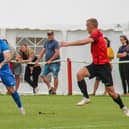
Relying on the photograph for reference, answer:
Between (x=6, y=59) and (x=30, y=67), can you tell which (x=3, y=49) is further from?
(x=30, y=67)

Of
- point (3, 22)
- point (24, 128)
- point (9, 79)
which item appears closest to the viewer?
point (24, 128)

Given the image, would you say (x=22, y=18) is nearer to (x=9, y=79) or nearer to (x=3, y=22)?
(x=3, y=22)

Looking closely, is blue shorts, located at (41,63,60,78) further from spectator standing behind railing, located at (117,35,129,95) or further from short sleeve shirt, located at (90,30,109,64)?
short sleeve shirt, located at (90,30,109,64)

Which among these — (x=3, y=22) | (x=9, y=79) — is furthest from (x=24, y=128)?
(x=3, y=22)

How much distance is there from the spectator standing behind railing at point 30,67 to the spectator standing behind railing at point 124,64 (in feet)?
7.99

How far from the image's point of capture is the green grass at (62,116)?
11.4 meters

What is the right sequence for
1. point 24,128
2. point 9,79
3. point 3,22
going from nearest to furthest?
1. point 24,128
2. point 9,79
3. point 3,22

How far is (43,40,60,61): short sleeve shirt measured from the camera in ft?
67.9

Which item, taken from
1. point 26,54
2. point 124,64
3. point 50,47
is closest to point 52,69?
point 50,47

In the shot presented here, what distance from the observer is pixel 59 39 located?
2184 cm

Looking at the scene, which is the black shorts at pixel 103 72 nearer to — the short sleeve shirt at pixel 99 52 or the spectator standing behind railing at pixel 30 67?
the short sleeve shirt at pixel 99 52

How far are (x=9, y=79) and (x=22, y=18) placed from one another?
8.47 metres

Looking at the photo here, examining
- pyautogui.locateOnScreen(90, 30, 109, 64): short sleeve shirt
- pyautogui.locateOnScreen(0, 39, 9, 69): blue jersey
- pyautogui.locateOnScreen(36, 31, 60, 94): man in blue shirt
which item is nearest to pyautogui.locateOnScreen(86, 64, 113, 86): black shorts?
pyautogui.locateOnScreen(90, 30, 109, 64): short sleeve shirt

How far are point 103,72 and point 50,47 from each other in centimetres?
744
